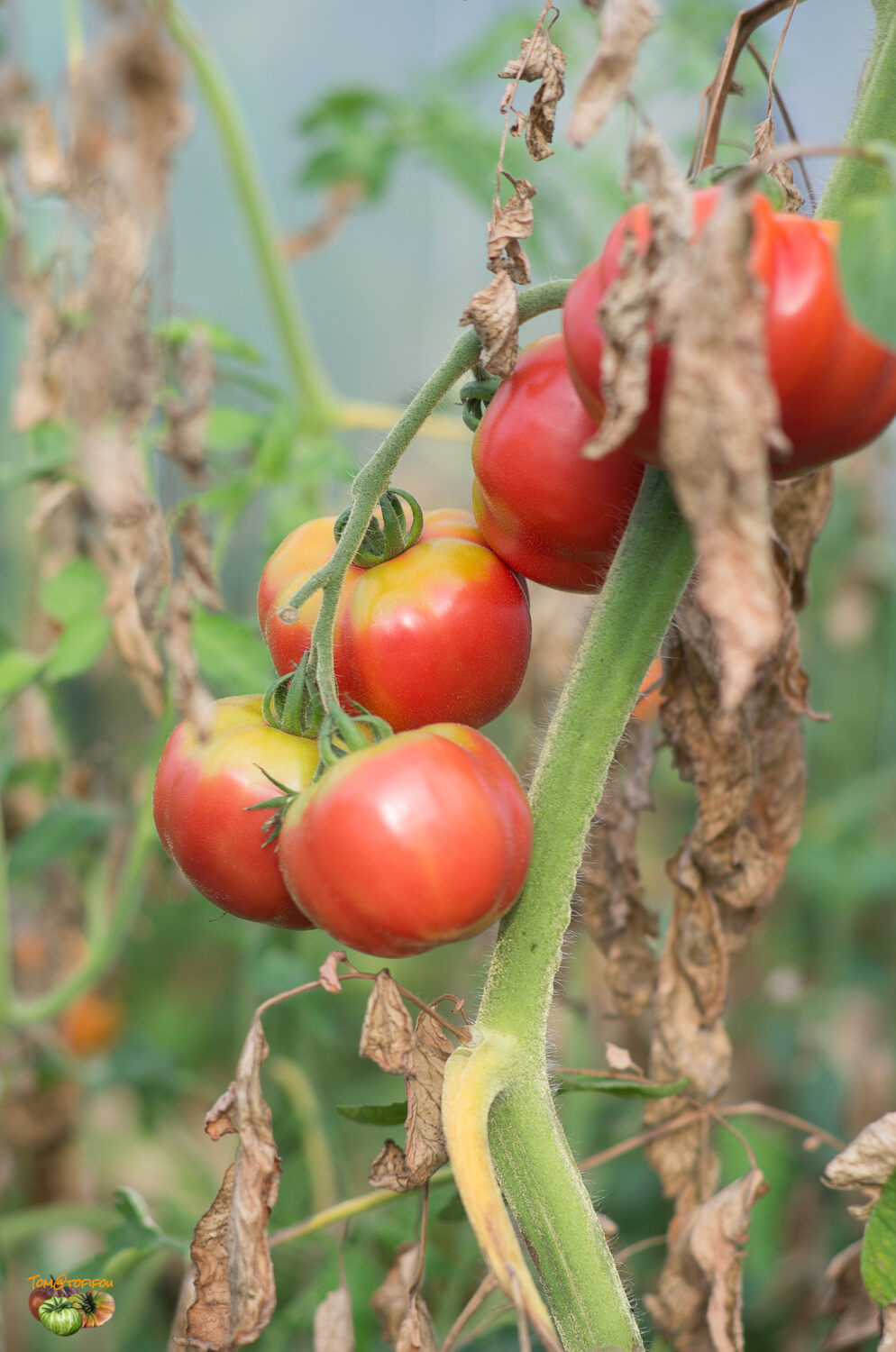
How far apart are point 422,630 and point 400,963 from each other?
177cm

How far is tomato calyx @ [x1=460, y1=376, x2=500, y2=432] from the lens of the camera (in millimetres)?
672

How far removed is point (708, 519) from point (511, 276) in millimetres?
258

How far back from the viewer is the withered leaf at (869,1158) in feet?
2.22

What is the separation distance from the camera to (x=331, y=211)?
184 cm

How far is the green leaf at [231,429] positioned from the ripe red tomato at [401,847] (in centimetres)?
70

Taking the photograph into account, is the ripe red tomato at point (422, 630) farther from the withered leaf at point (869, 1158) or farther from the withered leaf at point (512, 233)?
the withered leaf at point (869, 1158)

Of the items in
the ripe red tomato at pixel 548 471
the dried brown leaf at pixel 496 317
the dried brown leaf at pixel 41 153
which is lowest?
the ripe red tomato at pixel 548 471

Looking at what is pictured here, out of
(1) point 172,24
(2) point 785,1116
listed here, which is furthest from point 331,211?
(2) point 785,1116

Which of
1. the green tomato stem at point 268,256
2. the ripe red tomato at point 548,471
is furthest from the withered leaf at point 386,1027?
the green tomato stem at point 268,256

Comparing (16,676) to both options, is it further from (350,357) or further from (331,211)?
(350,357)

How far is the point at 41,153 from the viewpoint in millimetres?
1189

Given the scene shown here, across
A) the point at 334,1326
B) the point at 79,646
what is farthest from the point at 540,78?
the point at 334,1326

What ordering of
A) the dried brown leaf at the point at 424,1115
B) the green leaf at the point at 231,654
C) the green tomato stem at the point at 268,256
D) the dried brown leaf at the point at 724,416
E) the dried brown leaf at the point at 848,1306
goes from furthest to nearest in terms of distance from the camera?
the green tomato stem at the point at 268,256 → the green leaf at the point at 231,654 → the dried brown leaf at the point at 848,1306 → the dried brown leaf at the point at 424,1115 → the dried brown leaf at the point at 724,416

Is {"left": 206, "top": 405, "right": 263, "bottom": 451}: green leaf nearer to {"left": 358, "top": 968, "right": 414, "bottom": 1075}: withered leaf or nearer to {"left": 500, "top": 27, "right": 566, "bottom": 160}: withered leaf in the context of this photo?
{"left": 500, "top": 27, "right": 566, "bottom": 160}: withered leaf
